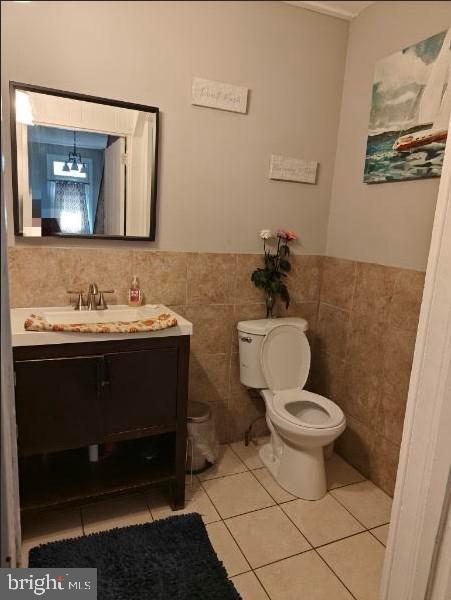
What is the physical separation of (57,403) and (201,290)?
88 cm

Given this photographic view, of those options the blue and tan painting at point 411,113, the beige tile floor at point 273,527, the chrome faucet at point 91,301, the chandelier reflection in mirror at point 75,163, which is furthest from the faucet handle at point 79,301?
the blue and tan painting at point 411,113

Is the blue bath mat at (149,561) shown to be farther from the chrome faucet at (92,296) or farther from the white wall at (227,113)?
the white wall at (227,113)

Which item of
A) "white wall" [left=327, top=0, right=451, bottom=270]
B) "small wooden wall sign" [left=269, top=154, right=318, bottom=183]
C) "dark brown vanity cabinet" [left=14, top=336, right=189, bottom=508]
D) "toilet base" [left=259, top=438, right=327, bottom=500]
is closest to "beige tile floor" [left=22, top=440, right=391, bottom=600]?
"toilet base" [left=259, top=438, right=327, bottom=500]

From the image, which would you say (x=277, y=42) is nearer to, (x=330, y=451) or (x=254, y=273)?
(x=254, y=273)

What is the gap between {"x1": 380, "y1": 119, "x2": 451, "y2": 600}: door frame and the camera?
36.3 inches

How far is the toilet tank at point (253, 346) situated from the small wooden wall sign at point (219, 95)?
3.52ft

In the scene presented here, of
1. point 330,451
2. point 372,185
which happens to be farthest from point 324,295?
point 330,451

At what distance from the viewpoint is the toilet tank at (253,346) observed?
201cm

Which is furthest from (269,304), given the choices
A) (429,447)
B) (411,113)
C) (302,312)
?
(429,447)

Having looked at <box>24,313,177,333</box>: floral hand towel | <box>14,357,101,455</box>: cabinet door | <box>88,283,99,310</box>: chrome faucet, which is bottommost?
<box>14,357,101,455</box>: cabinet door

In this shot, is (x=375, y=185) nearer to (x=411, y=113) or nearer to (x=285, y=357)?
(x=411, y=113)

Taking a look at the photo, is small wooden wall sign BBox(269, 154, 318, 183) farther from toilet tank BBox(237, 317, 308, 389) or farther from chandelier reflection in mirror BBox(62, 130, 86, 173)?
chandelier reflection in mirror BBox(62, 130, 86, 173)

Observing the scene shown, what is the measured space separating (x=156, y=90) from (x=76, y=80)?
329 millimetres

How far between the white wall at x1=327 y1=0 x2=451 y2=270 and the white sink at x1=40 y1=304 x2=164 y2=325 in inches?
43.9
